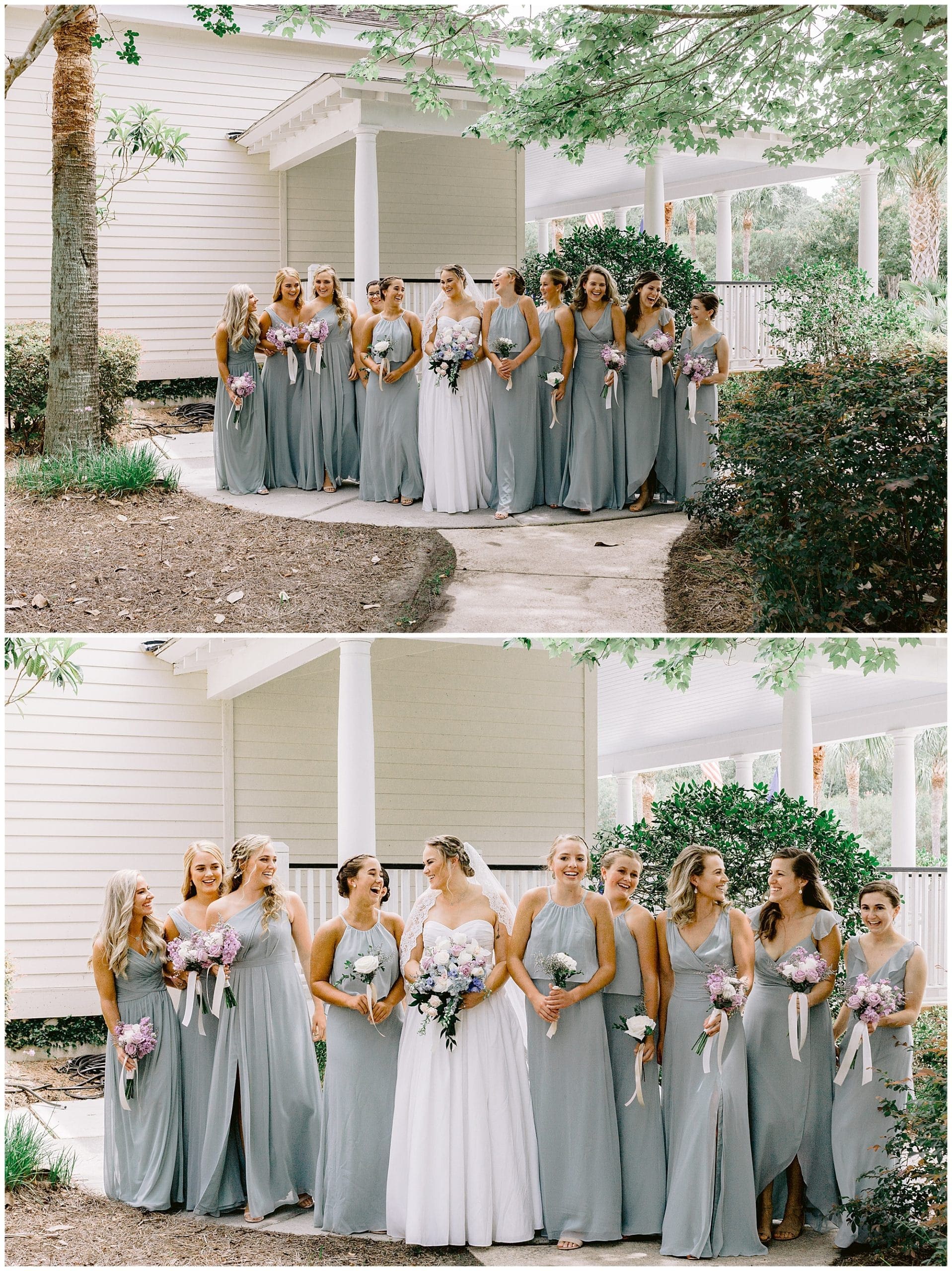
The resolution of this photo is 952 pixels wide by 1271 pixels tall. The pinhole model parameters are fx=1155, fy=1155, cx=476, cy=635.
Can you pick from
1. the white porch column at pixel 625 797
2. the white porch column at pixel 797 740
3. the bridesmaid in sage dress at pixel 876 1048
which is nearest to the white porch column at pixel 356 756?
the white porch column at pixel 797 740

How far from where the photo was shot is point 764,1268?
4.75m

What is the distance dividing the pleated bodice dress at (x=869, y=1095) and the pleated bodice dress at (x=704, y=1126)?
454 mm

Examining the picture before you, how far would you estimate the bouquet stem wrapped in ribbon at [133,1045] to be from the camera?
5.57m

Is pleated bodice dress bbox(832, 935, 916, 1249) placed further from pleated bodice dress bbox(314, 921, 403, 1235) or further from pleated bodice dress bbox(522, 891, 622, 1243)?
pleated bodice dress bbox(314, 921, 403, 1235)

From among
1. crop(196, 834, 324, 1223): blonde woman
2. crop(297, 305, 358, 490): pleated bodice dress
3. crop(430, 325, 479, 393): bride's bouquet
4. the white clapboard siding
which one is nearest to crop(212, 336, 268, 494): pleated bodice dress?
crop(297, 305, 358, 490): pleated bodice dress

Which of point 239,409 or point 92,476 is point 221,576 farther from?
point 92,476

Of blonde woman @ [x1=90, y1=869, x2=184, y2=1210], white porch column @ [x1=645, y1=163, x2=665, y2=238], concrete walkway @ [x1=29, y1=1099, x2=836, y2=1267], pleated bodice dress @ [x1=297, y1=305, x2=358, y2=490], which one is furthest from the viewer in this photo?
white porch column @ [x1=645, y1=163, x2=665, y2=238]

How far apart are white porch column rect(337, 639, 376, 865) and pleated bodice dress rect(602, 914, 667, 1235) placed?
411 cm

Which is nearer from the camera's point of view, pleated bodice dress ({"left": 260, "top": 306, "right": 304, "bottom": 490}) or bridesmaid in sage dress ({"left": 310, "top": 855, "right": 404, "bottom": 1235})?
bridesmaid in sage dress ({"left": 310, "top": 855, "right": 404, "bottom": 1235})

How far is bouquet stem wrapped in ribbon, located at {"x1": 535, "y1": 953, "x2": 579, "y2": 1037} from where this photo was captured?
5.06 m

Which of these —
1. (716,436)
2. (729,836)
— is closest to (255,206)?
(716,436)

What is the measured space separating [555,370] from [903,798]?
9.55 meters

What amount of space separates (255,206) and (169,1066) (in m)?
12.3

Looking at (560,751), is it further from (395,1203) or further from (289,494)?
(395,1203)
